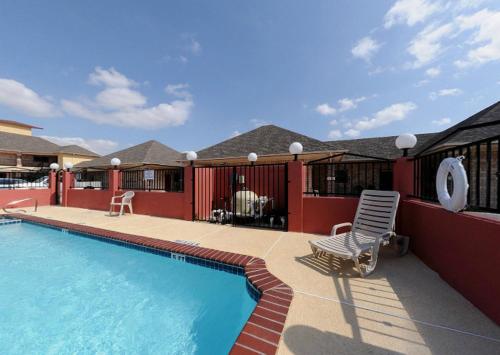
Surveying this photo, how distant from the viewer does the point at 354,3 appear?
6895 mm

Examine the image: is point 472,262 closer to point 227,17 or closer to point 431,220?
point 431,220

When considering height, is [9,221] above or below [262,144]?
below

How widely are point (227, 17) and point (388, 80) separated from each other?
777 centimetres

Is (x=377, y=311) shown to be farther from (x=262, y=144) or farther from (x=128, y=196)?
(x=262, y=144)

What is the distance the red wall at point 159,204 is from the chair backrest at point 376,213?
6.04 meters

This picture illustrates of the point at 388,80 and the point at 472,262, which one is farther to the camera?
the point at 388,80

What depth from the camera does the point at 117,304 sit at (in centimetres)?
319

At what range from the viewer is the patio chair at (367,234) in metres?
3.26

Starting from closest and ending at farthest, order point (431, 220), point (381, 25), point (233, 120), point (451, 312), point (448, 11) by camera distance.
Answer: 1. point (451, 312)
2. point (431, 220)
3. point (448, 11)
4. point (381, 25)
5. point (233, 120)

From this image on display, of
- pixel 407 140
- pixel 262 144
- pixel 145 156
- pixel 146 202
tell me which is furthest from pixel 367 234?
pixel 145 156

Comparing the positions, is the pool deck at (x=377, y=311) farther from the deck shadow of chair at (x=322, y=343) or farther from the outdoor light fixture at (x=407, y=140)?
the outdoor light fixture at (x=407, y=140)

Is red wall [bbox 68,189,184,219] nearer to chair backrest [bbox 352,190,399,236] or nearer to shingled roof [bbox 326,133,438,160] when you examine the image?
chair backrest [bbox 352,190,399,236]

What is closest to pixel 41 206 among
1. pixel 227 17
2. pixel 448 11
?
pixel 227 17

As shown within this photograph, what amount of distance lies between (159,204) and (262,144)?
6.68m
